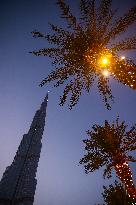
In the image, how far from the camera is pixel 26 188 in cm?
5028

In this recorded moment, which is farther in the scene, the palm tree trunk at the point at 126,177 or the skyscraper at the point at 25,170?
the skyscraper at the point at 25,170

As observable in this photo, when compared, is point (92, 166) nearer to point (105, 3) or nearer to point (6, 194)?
point (105, 3)

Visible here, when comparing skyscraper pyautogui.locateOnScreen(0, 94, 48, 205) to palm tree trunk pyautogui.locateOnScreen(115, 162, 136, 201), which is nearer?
palm tree trunk pyautogui.locateOnScreen(115, 162, 136, 201)

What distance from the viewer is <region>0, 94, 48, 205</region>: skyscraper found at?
4831 centimetres

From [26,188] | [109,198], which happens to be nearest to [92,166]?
[109,198]

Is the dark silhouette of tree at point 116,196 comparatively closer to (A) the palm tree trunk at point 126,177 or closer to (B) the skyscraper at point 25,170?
(A) the palm tree trunk at point 126,177

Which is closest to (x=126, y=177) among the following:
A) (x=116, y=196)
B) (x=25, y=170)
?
(x=116, y=196)

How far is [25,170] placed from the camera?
180 feet

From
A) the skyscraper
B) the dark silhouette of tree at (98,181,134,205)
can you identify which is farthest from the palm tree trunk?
the skyscraper

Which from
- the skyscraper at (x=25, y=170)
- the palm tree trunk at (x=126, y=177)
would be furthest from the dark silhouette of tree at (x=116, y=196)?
the skyscraper at (x=25, y=170)

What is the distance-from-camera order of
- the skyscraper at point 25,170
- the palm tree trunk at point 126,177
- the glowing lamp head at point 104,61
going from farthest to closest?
the skyscraper at point 25,170 < the palm tree trunk at point 126,177 < the glowing lamp head at point 104,61

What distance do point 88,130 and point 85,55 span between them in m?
6.30

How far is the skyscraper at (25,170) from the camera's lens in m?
48.3

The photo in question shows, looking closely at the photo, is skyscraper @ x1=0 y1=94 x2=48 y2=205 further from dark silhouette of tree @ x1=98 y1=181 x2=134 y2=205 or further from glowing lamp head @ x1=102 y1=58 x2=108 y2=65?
glowing lamp head @ x1=102 y1=58 x2=108 y2=65
